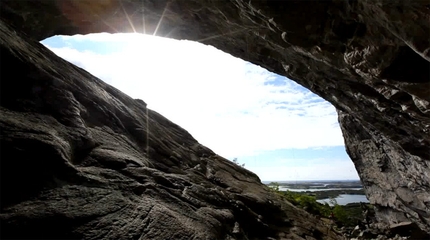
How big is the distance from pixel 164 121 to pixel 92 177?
37.6 feet

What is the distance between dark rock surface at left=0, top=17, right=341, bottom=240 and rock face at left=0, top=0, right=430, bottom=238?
44 mm

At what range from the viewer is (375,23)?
6.26 m

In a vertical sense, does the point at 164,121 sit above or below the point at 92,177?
above

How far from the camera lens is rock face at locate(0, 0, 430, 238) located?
20.2 ft

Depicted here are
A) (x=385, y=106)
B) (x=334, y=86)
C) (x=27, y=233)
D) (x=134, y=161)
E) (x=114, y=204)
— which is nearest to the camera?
(x=27, y=233)

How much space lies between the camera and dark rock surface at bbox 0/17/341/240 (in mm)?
5684

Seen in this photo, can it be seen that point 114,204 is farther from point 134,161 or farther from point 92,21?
point 92,21

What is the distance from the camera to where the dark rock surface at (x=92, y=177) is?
5.68m

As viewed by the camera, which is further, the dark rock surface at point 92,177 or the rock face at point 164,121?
the rock face at point 164,121

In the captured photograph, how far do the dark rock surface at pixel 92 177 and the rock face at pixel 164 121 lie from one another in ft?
0.14

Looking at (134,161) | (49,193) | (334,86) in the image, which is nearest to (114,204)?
(49,193)

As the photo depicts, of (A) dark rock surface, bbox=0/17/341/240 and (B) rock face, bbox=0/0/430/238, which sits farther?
(B) rock face, bbox=0/0/430/238

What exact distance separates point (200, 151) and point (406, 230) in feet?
56.9

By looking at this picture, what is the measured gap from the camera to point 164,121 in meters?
18.4
